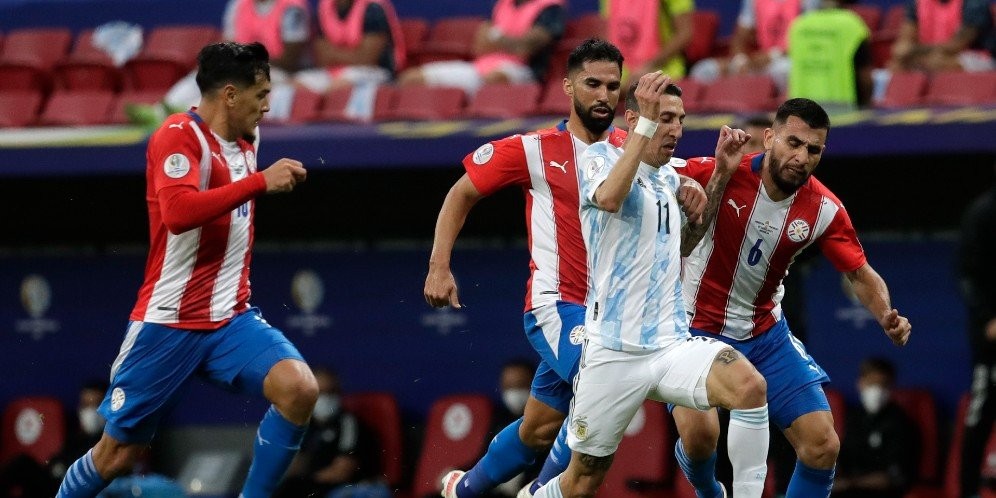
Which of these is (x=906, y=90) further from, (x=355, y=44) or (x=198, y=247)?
(x=198, y=247)

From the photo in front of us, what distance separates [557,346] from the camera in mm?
7488

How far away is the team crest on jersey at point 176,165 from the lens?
7.37 metres

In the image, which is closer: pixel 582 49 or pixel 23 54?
pixel 582 49

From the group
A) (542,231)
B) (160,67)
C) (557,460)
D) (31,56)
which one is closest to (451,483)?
(557,460)

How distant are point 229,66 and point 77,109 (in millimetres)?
5450

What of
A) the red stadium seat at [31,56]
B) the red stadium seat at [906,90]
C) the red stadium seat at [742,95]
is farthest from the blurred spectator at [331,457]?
the red stadium seat at [906,90]

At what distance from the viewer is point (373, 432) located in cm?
1189

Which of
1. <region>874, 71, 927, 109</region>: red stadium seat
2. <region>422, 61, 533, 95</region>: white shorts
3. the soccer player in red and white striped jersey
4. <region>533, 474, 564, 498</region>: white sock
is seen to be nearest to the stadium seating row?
<region>874, 71, 927, 109</region>: red stadium seat

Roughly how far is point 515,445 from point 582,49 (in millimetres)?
1748

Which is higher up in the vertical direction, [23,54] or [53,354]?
[23,54]

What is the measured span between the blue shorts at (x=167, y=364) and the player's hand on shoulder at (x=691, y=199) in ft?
5.98

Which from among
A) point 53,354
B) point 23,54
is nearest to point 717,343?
point 53,354

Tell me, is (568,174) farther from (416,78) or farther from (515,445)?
(416,78)

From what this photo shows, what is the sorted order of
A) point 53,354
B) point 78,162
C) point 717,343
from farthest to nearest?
1. point 53,354
2. point 78,162
3. point 717,343
